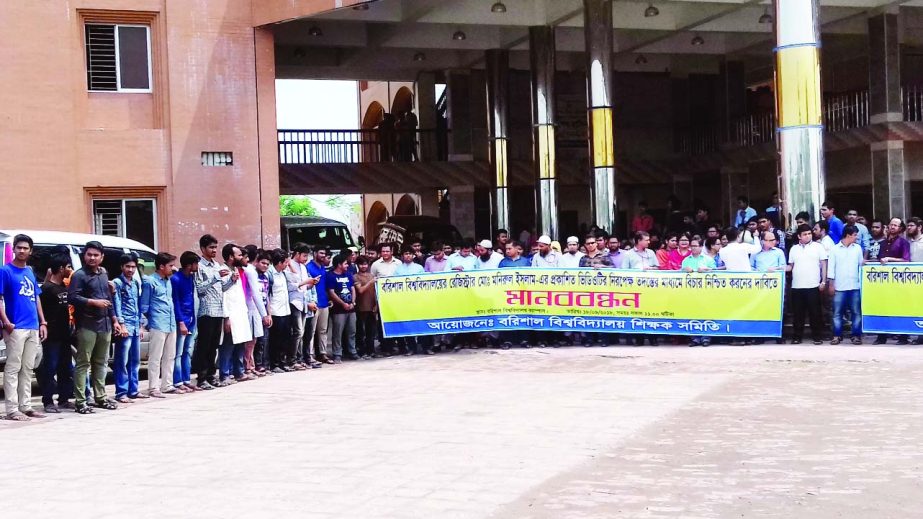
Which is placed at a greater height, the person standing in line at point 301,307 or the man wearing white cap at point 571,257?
the man wearing white cap at point 571,257

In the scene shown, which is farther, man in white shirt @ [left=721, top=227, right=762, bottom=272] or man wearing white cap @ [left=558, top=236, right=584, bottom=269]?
man wearing white cap @ [left=558, top=236, right=584, bottom=269]

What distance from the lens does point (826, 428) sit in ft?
32.3

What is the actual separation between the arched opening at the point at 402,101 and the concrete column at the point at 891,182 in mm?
18592

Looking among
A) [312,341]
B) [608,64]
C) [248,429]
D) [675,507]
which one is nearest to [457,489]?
[675,507]

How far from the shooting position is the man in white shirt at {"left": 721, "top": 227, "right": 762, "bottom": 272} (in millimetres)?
17094

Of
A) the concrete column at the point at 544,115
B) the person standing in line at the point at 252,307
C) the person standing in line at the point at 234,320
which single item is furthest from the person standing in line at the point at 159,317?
the concrete column at the point at 544,115

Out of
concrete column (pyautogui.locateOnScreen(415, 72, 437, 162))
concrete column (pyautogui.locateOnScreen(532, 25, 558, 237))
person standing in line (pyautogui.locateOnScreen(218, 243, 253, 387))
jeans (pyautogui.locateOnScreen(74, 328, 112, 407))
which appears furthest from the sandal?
concrete column (pyautogui.locateOnScreen(415, 72, 437, 162))

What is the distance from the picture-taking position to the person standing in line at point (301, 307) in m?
16.0

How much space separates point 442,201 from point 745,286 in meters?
22.7

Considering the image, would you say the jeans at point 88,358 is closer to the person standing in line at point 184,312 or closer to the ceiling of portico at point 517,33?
the person standing in line at point 184,312

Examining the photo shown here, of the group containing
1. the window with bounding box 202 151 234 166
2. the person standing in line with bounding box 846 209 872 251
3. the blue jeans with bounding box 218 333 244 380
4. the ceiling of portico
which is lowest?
the blue jeans with bounding box 218 333 244 380

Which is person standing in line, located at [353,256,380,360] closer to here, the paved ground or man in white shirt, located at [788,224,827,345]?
the paved ground

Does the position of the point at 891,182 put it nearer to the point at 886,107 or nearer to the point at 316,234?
the point at 886,107

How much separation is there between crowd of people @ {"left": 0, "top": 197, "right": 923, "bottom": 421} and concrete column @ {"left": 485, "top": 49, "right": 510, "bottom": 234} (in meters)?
9.77
